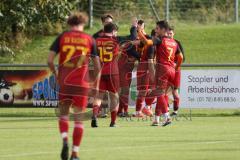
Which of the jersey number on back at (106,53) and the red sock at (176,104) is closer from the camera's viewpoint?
the jersey number on back at (106,53)

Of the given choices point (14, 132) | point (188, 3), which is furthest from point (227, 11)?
point (14, 132)

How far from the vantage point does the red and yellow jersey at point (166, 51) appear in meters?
21.1

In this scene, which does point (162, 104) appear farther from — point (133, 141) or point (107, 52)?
point (133, 141)

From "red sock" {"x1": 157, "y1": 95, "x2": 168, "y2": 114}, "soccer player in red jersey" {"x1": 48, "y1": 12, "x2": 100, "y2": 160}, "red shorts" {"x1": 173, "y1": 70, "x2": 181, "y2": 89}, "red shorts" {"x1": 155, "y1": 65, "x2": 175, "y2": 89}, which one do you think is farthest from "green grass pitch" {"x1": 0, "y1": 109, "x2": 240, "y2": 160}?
"red shorts" {"x1": 173, "y1": 70, "x2": 181, "y2": 89}

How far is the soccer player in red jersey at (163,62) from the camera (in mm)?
20700

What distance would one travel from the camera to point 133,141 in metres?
16.6

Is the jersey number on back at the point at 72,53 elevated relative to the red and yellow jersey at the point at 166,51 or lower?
lower

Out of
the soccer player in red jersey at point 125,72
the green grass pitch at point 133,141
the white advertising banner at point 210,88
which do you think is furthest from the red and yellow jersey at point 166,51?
the white advertising banner at point 210,88

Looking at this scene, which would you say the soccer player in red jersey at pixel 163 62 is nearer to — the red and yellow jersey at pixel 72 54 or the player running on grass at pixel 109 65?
the player running on grass at pixel 109 65

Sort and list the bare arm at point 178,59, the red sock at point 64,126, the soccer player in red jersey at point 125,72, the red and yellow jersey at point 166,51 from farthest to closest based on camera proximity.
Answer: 1. the soccer player in red jersey at point 125,72
2. the bare arm at point 178,59
3. the red and yellow jersey at point 166,51
4. the red sock at point 64,126

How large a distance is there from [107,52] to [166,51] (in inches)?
53.3

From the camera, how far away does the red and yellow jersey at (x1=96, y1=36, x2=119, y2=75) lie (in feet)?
67.8

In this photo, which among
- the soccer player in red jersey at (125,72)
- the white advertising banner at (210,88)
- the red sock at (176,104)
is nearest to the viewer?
the red sock at (176,104)

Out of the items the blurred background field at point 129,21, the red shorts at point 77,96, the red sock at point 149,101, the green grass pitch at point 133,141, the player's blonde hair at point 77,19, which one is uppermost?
the blurred background field at point 129,21
